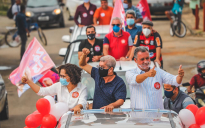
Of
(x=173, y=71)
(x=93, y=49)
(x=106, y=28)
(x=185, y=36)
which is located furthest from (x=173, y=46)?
(x=93, y=49)

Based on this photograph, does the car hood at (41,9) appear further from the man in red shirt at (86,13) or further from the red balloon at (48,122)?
the red balloon at (48,122)

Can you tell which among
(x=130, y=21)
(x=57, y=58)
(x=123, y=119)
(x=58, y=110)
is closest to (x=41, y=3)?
(x=57, y=58)

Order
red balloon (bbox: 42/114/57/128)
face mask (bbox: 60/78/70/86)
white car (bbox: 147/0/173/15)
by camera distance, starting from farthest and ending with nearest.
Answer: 1. white car (bbox: 147/0/173/15)
2. face mask (bbox: 60/78/70/86)
3. red balloon (bbox: 42/114/57/128)

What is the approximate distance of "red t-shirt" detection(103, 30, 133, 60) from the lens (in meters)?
7.71

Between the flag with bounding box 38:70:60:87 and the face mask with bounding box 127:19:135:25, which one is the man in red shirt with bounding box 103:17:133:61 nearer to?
the face mask with bounding box 127:19:135:25

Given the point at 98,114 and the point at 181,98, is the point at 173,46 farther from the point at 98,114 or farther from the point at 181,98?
the point at 98,114

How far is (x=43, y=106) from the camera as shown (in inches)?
190

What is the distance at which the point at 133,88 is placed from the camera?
5.08 m

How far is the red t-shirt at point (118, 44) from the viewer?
25.3ft

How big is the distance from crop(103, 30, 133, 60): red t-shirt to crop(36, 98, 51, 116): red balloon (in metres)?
3.01

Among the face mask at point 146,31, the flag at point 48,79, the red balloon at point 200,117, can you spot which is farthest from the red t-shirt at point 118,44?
the red balloon at point 200,117

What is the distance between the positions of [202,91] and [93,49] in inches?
84.5

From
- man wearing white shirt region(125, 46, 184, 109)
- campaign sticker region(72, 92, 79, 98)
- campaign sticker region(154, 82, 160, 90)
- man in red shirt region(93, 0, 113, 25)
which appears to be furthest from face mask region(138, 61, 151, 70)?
man in red shirt region(93, 0, 113, 25)

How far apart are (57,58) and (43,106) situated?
29.7ft
